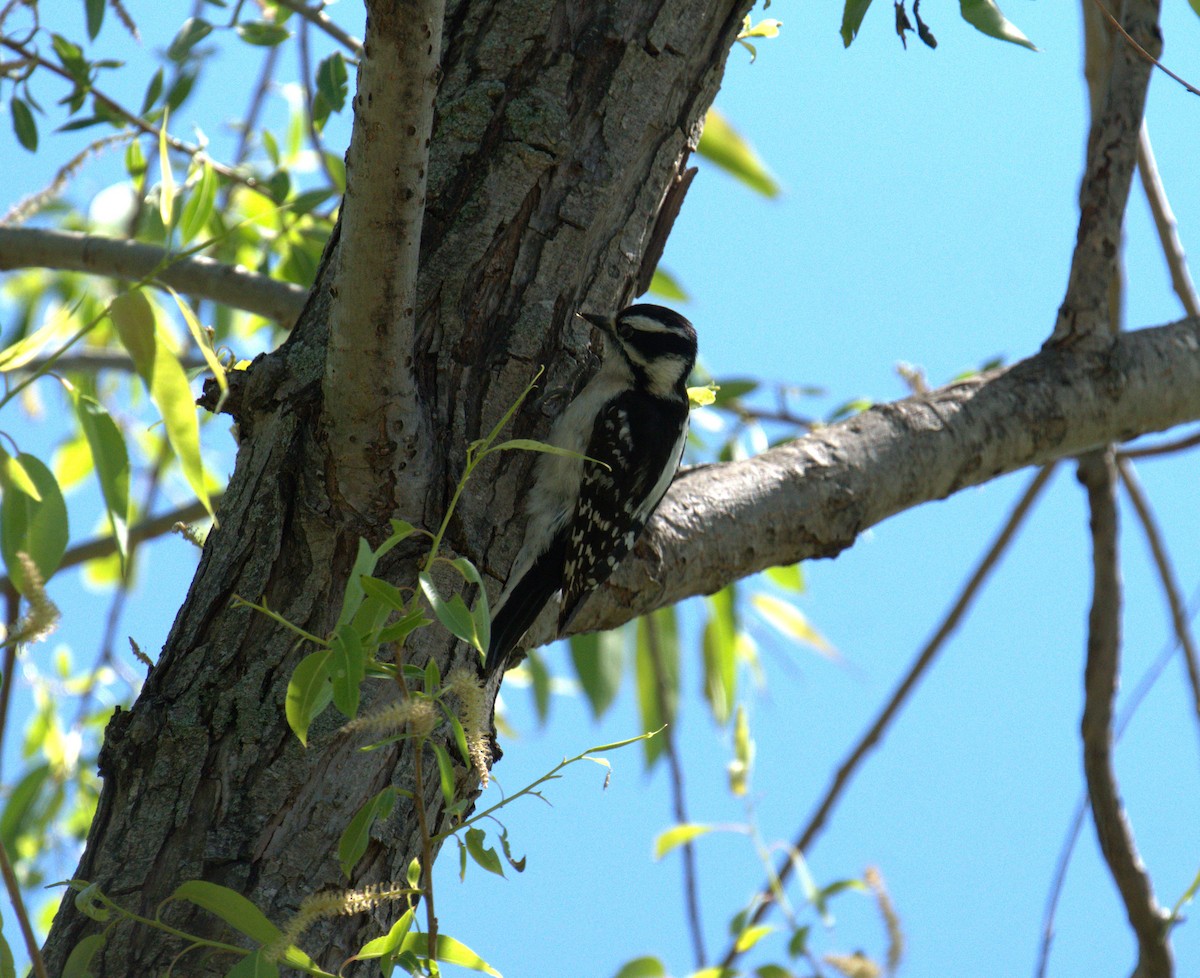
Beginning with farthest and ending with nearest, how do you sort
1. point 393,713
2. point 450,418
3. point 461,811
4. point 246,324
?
point 246,324 < point 450,418 < point 461,811 < point 393,713

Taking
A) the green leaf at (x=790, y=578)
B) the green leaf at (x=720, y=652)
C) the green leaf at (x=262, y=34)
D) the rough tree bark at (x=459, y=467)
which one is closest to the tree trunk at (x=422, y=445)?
the rough tree bark at (x=459, y=467)

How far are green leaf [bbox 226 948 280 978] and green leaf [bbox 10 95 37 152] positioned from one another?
1.84 metres

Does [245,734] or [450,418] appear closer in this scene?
[245,734]

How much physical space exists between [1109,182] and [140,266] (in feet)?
6.12

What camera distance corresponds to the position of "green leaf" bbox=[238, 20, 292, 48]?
223 cm

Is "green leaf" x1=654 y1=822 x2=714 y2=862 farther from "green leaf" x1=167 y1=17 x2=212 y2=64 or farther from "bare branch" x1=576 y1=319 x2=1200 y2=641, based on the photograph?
"green leaf" x1=167 y1=17 x2=212 y2=64

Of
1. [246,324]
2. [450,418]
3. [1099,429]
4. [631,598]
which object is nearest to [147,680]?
[450,418]

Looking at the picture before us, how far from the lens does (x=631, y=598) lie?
74.7 inches

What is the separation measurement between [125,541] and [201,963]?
0.44 metres

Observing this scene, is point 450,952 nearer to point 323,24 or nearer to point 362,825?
point 362,825

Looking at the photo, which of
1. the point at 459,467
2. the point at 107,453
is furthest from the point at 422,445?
the point at 107,453

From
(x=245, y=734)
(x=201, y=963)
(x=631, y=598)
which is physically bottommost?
(x=201, y=963)

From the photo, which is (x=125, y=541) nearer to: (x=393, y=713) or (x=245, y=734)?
(x=245, y=734)

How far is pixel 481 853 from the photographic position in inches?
40.5
